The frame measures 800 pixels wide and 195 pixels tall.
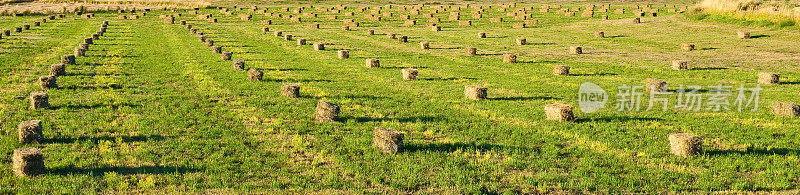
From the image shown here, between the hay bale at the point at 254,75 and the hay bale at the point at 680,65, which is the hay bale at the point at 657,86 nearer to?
the hay bale at the point at 680,65

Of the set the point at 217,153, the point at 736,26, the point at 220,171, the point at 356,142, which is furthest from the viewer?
the point at 736,26

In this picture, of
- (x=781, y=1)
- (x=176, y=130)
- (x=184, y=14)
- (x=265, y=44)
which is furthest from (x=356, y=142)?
(x=184, y=14)

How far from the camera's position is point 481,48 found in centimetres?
3694

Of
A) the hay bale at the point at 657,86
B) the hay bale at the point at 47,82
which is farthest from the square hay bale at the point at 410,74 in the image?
the hay bale at the point at 47,82

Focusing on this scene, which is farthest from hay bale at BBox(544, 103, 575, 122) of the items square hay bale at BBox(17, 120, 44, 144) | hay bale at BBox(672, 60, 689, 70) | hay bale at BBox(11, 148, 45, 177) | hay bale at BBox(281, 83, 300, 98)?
hay bale at BBox(672, 60, 689, 70)

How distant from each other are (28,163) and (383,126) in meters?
7.58

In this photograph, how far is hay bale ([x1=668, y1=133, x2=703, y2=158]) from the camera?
1251cm

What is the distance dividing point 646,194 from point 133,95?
15.7 metres

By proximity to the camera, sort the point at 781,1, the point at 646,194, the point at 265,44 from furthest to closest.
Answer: the point at 781,1 < the point at 265,44 < the point at 646,194

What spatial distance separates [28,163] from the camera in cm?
1112

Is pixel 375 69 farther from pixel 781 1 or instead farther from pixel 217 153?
pixel 781 1

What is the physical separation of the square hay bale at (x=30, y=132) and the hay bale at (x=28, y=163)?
2225mm

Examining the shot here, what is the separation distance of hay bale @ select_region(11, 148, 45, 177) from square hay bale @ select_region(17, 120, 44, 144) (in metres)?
2.22

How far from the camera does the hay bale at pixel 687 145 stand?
12.5 metres
